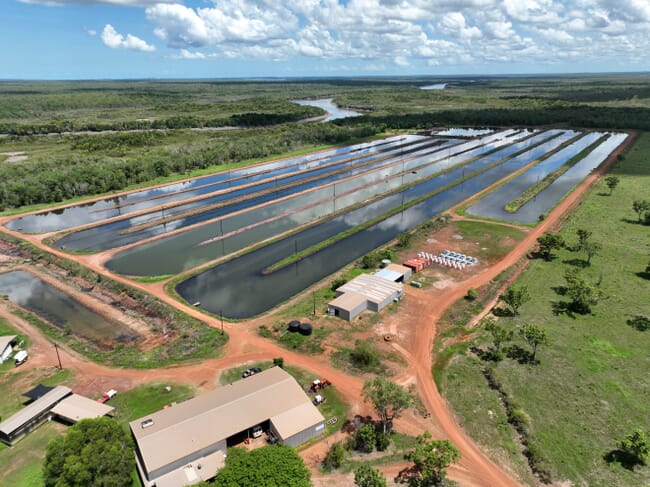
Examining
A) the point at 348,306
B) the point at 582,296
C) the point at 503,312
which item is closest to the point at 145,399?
the point at 348,306

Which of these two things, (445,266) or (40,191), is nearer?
(445,266)

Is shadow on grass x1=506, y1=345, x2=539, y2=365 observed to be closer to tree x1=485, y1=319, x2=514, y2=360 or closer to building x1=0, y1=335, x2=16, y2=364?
tree x1=485, y1=319, x2=514, y2=360

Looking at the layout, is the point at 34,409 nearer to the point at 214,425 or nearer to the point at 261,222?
the point at 214,425

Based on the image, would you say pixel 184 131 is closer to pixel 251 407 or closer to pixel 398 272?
pixel 398 272

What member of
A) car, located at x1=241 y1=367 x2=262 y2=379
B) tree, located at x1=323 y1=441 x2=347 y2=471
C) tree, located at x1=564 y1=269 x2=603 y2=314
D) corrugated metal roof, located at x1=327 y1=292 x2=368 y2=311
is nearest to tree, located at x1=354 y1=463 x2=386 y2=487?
tree, located at x1=323 y1=441 x2=347 y2=471

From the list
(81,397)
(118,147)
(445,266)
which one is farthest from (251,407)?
(118,147)

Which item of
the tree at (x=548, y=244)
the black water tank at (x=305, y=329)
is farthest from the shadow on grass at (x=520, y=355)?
the tree at (x=548, y=244)
